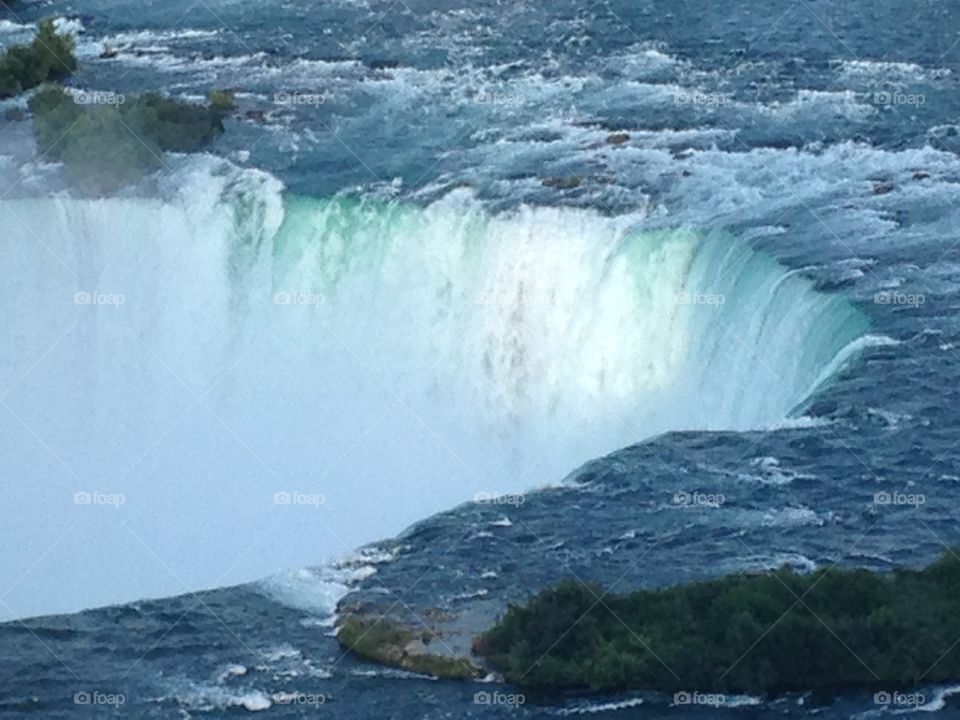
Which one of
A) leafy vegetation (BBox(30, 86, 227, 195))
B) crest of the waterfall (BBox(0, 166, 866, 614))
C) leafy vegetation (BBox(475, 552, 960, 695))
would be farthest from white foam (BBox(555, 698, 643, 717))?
leafy vegetation (BBox(30, 86, 227, 195))

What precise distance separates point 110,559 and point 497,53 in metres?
12.6

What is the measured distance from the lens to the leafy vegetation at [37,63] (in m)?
39.6

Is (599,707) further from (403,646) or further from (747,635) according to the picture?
(403,646)

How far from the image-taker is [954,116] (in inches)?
1470

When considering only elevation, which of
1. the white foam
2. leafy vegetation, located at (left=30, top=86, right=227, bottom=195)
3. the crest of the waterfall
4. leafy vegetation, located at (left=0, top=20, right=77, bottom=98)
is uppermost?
leafy vegetation, located at (left=0, top=20, right=77, bottom=98)

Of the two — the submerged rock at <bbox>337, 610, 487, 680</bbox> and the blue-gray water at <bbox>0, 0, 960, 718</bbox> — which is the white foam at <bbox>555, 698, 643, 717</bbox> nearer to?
the blue-gray water at <bbox>0, 0, 960, 718</bbox>

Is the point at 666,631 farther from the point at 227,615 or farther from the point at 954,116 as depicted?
the point at 954,116

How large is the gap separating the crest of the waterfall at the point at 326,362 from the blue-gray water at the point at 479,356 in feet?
0.16

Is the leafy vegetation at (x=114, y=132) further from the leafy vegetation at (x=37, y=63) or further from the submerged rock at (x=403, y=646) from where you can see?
the submerged rock at (x=403, y=646)

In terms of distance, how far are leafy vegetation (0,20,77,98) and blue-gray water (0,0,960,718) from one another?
415mm

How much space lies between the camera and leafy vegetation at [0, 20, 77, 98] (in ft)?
130

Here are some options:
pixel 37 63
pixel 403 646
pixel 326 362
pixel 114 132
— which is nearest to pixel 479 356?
pixel 326 362

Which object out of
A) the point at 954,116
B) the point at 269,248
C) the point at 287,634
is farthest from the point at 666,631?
the point at 954,116

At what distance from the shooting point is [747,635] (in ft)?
84.6
